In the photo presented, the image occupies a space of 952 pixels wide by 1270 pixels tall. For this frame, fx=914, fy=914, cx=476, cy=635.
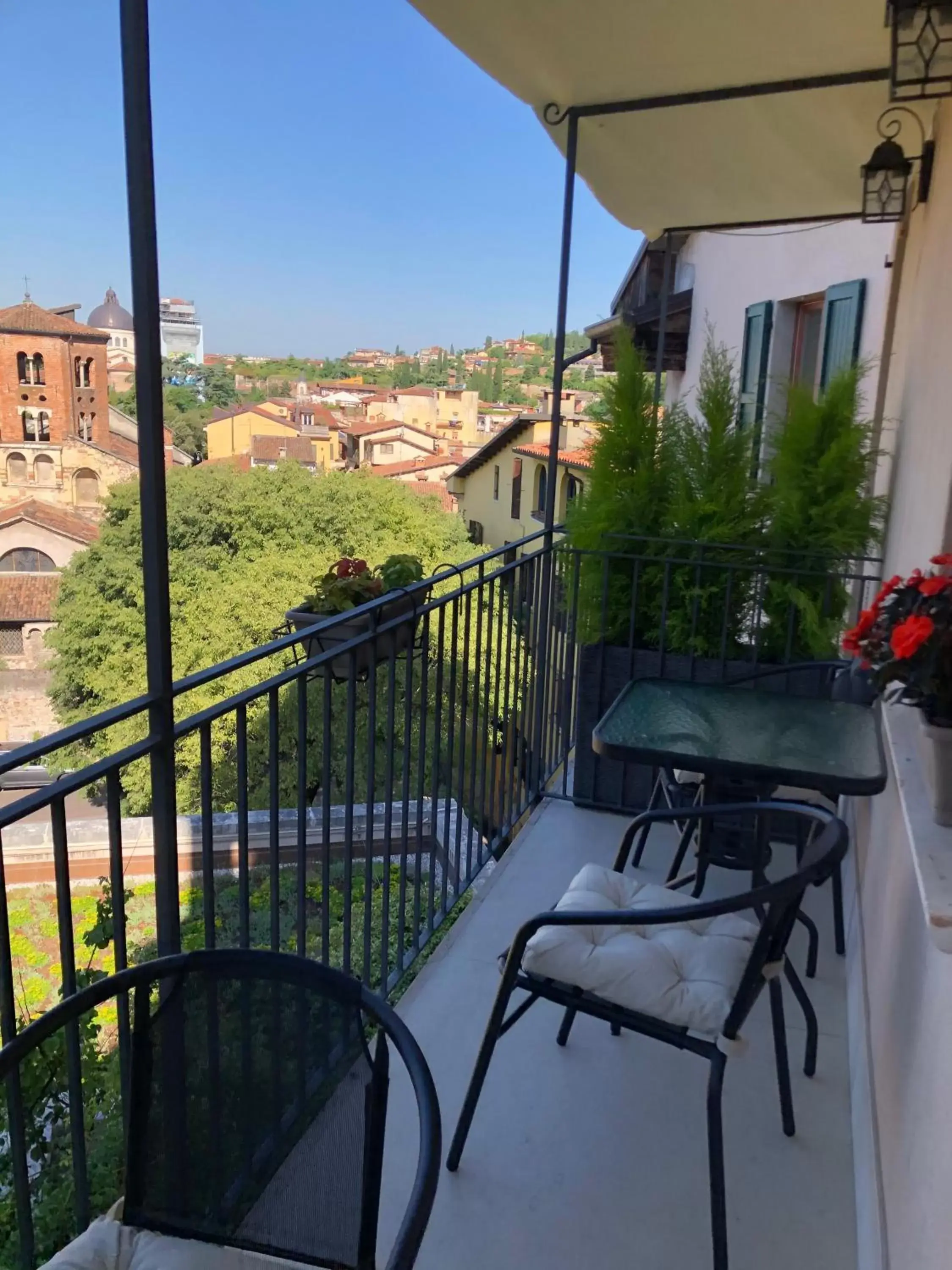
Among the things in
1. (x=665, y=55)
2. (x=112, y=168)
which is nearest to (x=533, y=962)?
(x=112, y=168)

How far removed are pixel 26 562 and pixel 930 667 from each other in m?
30.8

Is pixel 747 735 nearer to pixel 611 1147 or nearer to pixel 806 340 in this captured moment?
pixel 611 1147

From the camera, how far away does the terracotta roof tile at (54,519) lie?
23938 millimetres

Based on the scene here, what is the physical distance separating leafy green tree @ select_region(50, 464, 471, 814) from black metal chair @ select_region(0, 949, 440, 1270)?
17.6 metres

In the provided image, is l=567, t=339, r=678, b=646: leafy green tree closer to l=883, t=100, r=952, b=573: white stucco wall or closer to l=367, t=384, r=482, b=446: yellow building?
l=883, t=100, r=952, b=573: white stucco wall

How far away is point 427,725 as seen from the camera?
3115mm

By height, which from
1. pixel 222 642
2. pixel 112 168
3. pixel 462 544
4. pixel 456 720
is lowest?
pixel 222 642

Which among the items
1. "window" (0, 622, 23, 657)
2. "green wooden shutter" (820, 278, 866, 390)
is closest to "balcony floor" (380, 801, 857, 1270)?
"green wooden shutter" (820, 278, 866, 390)

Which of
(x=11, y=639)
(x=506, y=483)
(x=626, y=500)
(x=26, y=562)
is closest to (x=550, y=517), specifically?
(x=626, y=500)

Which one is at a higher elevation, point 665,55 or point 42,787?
point 665,55

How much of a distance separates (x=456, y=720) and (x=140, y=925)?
6381 millimetres

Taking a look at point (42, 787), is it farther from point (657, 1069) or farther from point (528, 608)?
point (528, 608)

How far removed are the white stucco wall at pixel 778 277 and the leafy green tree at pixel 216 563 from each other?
38.0 feet

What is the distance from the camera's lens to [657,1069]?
6.54 feet
